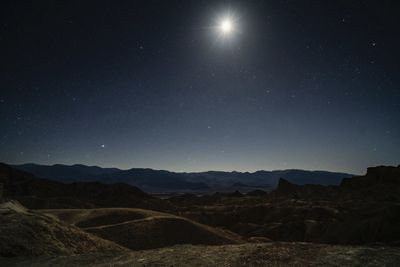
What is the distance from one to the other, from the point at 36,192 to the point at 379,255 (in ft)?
339

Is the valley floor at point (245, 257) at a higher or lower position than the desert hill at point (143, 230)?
higher

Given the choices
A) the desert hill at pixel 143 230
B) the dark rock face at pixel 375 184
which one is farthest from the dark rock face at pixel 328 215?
the desert hill at pixel 143 230

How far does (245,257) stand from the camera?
424 inches

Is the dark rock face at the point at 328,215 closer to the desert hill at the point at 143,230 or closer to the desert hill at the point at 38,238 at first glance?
the desert hill at the point at 143,230

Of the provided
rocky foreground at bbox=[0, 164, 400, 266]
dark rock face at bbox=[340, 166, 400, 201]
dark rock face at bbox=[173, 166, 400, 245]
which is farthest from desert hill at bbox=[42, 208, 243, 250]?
dark rock face at bbox=[340, 166, 400, 201]

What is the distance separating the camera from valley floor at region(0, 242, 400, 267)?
31.4 ft

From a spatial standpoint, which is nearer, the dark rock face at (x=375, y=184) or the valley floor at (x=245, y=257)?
the valley floor at (x=245, y=257)

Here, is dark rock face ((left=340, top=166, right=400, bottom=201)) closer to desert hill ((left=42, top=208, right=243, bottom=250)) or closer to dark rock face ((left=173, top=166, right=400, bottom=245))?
dark rock face ((left=173, top=166, right=400, bottom=245))

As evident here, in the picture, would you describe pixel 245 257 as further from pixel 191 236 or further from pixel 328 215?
pixel 328 215

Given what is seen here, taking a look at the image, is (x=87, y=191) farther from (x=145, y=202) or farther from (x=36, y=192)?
(x=145, y=202)

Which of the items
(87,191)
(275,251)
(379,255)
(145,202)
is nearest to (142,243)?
(275,251)

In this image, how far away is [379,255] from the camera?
960 cm

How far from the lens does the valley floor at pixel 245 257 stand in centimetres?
959

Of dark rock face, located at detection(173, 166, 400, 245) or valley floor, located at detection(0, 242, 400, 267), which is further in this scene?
dark rock face, located at detection(173, 166, 400, 245)
